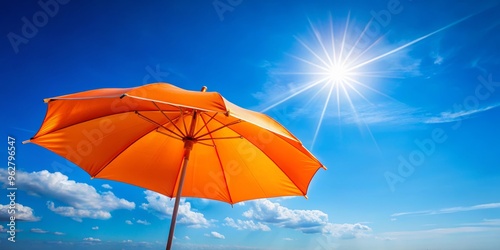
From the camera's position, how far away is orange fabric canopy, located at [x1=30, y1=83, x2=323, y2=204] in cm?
478

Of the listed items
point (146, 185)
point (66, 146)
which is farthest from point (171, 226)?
point (66, 146)

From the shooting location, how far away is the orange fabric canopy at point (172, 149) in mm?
4777

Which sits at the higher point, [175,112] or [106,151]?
[175,112]

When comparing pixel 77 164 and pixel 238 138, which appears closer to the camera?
pixel 77 164

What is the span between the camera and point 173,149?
595cm

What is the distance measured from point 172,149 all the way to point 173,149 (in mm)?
21

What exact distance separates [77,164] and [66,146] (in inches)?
16.4

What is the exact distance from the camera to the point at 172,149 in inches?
234

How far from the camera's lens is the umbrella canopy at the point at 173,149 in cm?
477

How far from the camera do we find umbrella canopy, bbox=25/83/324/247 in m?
4.77

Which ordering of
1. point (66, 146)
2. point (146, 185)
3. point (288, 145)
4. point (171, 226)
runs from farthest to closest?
point (146, 185) → point (288, 145) → point (66, 146) → point (171, 226)

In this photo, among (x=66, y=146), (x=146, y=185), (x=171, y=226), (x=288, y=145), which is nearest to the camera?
(x=171, y=226)

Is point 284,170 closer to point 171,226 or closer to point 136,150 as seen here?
point 171,226

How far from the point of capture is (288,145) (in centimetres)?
544
